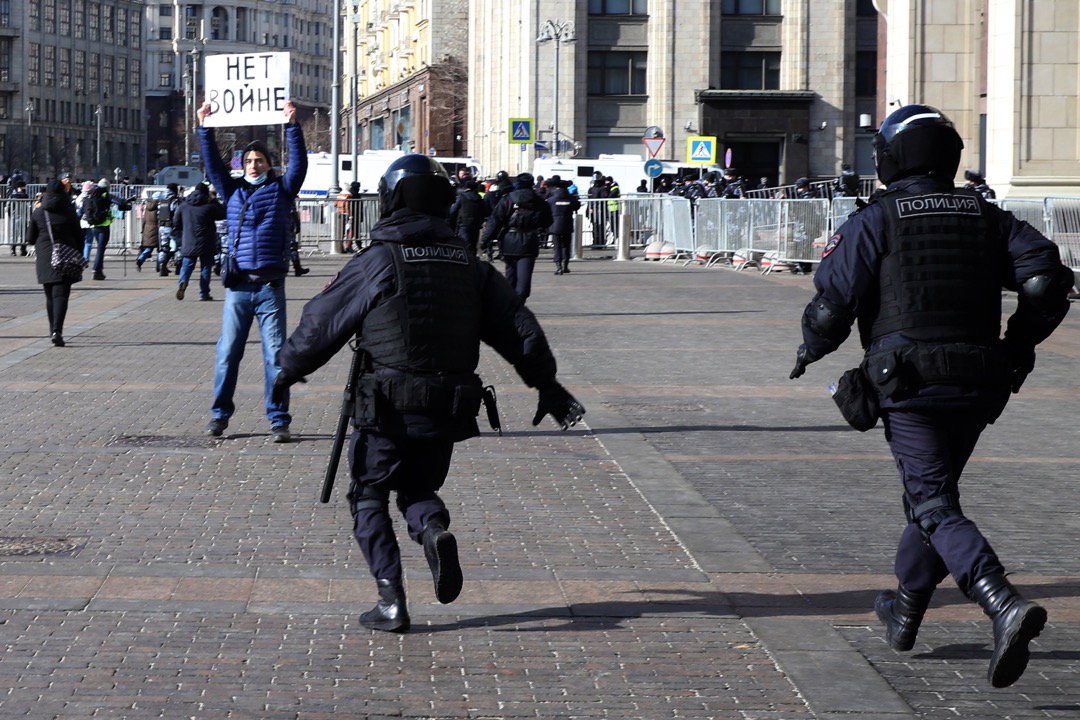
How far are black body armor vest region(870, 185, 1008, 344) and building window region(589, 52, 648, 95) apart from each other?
5633 centimetres

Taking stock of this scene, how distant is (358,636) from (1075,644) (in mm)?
2285

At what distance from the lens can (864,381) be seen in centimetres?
514

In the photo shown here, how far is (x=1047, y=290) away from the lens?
16.5 feet

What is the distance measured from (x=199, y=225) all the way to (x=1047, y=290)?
19118mm

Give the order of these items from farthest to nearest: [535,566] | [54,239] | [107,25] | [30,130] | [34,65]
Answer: [107,25] < [34,65] < [30,130] < [54,239] < [535,566]

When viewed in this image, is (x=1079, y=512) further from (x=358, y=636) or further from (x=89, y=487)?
(x=89, y=487)

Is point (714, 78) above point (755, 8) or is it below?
below

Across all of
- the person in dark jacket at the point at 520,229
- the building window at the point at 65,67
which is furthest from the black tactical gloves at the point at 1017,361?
the building window at the point at 65,67

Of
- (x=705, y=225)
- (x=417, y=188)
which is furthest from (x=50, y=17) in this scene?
(x=417, y=188)

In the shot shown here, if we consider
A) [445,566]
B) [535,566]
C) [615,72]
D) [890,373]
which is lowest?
[535,566]

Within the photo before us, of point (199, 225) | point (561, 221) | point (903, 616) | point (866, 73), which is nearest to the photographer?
point (903, 616)

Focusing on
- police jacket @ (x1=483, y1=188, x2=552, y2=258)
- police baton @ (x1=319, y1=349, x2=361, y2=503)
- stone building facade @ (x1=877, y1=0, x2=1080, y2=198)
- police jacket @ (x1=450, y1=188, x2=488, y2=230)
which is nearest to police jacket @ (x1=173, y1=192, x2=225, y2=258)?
police jacket @ (x1=450, y1=188, x2=488, y2=230)

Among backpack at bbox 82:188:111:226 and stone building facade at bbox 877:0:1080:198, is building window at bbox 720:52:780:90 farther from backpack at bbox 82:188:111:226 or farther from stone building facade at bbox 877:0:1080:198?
backpack at bbox 82:188:111:226

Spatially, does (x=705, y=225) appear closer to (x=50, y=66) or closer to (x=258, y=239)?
(x=258, y=239)
